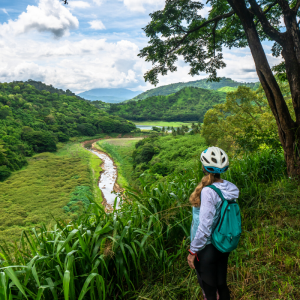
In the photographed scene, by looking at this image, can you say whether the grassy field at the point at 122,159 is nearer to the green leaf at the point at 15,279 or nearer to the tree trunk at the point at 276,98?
the tree trunk at the point at 276,98

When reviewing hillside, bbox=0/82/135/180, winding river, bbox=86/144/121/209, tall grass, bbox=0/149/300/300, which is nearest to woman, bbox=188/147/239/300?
tall grass, bbox=0/149/300/300

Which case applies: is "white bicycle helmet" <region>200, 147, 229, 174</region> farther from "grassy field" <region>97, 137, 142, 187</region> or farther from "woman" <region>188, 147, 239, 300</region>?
"grassy field" <region>97, 137, 142, 187</region>

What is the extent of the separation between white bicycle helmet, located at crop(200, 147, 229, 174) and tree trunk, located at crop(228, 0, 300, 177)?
271 cm

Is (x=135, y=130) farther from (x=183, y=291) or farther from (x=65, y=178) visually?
(x=183, y=291)

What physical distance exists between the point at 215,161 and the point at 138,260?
3.87ft

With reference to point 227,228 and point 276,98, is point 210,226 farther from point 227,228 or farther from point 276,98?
point 276,98

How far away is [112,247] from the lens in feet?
6.00

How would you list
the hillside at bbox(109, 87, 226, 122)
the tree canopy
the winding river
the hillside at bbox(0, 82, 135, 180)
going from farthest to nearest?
the hillside at bbox(109, 87, 226, 122) < the hillside at bbox(0, 82, 135, 180) < the winding river < the tree canopy

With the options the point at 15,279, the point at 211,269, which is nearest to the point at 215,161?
the point at 211,269

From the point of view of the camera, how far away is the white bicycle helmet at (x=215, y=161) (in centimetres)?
157

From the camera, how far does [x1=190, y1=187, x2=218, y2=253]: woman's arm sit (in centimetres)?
141

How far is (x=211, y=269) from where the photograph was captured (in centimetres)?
151

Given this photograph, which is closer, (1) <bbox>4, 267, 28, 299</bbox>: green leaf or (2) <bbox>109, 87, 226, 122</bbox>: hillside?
(1) <bbox>4, 267, 28, 299</bbox>: green leaf

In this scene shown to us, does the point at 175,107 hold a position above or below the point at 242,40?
above
